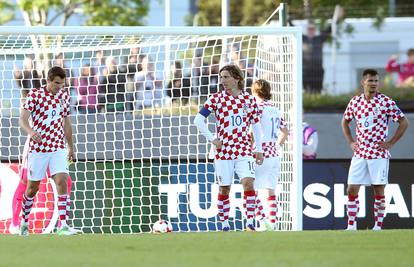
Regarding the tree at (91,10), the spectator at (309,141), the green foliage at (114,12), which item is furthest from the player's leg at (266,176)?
the green foliage at (114,12)

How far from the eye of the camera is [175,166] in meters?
16.2

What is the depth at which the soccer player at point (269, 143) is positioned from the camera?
14.5m

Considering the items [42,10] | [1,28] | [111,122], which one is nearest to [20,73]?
[111,122]

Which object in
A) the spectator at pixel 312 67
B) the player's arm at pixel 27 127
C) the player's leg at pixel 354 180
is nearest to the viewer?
the player's arm at pixel 27 127

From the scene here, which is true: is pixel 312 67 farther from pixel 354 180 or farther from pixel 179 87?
pixel 354 180

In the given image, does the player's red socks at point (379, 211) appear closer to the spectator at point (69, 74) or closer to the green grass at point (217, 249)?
the green grass at point (217, 249)

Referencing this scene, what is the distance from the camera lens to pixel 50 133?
43.1 ft

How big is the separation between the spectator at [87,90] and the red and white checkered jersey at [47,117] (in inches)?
128

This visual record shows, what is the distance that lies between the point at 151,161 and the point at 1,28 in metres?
3.13

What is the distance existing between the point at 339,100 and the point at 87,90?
7.86 metres

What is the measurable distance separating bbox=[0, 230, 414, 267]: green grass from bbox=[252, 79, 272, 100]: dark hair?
2.59 meters

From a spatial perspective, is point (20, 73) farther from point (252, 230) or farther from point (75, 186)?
point (252, 230)

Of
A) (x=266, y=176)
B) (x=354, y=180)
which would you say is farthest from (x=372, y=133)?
(x=266, y=176)

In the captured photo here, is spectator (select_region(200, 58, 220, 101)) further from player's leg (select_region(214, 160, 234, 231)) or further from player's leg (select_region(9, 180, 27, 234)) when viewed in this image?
player's leg (select_region(214, 160, 234, 231))
